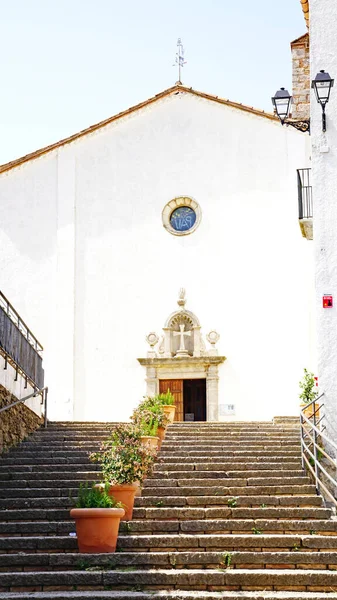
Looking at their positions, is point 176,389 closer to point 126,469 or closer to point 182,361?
point 182,361

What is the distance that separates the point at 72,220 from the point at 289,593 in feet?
52.6

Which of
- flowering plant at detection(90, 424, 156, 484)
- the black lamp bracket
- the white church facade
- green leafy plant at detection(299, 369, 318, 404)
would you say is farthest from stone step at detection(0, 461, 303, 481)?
the white church facade

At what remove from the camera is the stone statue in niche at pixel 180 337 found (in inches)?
887

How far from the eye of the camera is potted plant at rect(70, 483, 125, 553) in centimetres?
949

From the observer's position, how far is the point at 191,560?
948 cm

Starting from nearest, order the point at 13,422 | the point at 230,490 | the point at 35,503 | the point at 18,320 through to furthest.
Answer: the point at 35,503 < the point at 230,490 < the point at 13,422 < the point at 18,320

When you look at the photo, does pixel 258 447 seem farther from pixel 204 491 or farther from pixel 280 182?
pixel 280 182

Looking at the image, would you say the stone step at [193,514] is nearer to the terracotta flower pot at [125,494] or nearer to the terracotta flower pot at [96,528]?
the terracotta flower pot at [125,494]

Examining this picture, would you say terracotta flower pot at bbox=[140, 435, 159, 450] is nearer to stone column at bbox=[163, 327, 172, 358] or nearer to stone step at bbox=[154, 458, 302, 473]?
stone step at bbox=[154, 458, 302, 473]

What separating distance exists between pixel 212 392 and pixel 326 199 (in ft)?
29.9

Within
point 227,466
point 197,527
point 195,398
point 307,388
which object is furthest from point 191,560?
point 195,398

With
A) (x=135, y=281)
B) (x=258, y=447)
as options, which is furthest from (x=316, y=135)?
(x=135, y=281)

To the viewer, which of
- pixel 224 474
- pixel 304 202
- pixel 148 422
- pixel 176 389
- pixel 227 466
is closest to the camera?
pixel 224 474

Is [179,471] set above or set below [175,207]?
below
